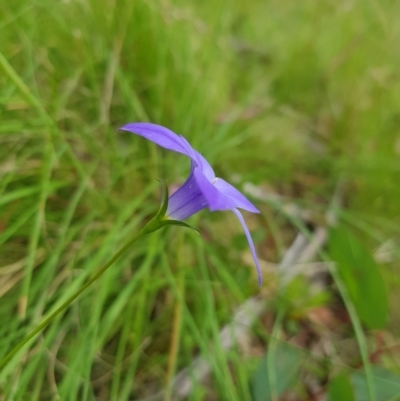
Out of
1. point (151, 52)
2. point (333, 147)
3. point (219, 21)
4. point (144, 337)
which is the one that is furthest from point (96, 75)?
point (333, 147)

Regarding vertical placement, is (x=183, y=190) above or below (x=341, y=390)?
above

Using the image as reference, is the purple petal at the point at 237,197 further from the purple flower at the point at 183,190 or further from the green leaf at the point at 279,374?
the green leaf at the point at 279,374

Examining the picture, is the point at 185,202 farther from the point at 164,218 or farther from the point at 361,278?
the point at 361,278

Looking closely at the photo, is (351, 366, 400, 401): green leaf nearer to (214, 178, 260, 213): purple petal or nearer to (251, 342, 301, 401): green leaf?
(251, 342, 301, 401): green leaf

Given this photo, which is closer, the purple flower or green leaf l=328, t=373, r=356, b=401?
the purple flower

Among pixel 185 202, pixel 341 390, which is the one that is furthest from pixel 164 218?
pixel 341 390

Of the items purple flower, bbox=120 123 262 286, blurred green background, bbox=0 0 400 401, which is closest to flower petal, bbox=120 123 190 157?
purple flower, bbox=120 123 262 286
